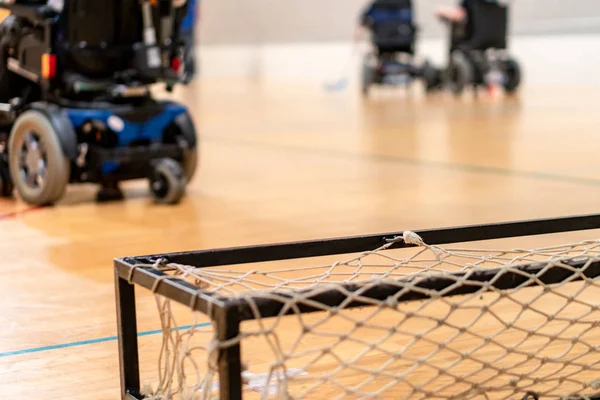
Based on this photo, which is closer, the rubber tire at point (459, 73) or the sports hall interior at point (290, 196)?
the sports hall interior at point (290, 196)

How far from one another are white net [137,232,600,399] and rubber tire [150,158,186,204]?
1322 millimetres

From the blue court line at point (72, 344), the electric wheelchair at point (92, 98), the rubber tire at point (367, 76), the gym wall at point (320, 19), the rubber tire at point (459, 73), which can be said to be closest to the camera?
the blue court line at point (72, 344)

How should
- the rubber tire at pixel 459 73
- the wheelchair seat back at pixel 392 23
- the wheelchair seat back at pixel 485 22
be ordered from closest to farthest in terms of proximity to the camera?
the wheelchair seat back at pixel 485 22, the rubber tire at pixel 459 73, the wheelchair seat back at pixel 392 23

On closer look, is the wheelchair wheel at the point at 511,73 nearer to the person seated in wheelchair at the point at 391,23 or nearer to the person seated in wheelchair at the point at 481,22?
the person seated in wheelchair at the point at 481,22

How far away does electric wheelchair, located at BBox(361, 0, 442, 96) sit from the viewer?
32.2 ft

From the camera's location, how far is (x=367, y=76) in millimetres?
10203

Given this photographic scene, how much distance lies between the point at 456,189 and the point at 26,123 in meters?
1.62

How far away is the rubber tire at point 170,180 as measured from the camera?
12.0 feet

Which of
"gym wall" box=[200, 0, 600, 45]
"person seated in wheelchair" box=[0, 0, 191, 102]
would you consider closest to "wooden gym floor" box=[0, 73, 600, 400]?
"person seated in wheelchair" box=[0, 0, 191, 102]

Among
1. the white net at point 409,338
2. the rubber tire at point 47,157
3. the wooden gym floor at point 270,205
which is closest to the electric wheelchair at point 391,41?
the wooden gym floor at point 270,205

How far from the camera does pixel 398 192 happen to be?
12.6ft

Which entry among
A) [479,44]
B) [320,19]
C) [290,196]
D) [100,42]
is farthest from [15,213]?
[320,19]

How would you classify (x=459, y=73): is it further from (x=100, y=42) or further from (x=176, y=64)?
(x=100, y=42)

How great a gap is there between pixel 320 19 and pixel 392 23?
4.54m
